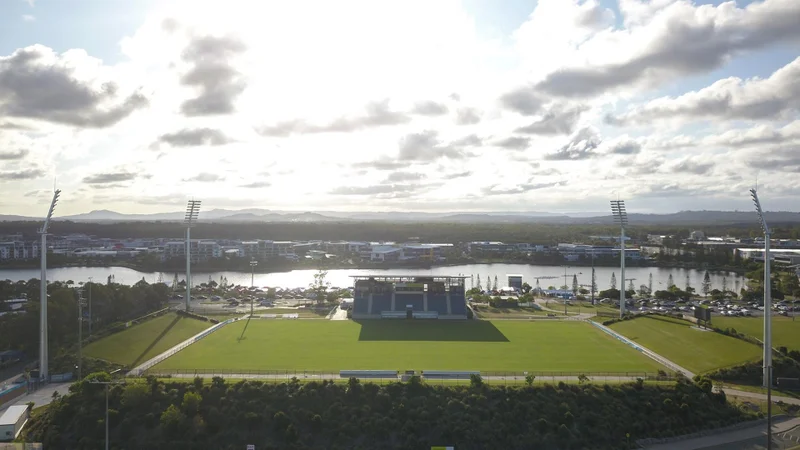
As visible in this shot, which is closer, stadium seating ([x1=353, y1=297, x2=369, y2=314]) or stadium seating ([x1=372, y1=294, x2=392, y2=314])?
stadium seating ([x1=353, y1=297, x2=369, y2=314])

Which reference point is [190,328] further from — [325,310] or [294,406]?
[294,406]

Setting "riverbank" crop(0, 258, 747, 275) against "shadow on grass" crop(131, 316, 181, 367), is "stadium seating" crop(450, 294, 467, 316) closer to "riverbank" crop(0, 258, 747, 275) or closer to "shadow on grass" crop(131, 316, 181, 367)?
"shadow on grass" crop(131, 316, 181, 367)

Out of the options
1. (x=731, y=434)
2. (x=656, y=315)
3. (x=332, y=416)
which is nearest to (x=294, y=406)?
(x=332, y=416)

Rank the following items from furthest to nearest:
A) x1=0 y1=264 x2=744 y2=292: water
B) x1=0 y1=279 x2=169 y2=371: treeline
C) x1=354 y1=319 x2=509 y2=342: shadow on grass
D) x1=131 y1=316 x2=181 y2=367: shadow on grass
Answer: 1. x1=0 y1=264 x2=744 y2=292: water
2. x1=354 y1=319 x2=509 y2=342: shadow on grass
3. x1=0 y1=279 x2=169 y2=371: treeline
4. x1=131 y1=316 x2=181 y2=367: shadow on grass

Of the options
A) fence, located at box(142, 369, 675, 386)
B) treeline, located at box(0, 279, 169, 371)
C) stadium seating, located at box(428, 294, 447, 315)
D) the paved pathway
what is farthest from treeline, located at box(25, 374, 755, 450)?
stadium seating, located at box(428, 294, 447, 315)

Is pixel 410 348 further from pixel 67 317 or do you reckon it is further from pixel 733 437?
pixel 67 317

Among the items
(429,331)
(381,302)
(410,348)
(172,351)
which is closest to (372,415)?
(410,348)

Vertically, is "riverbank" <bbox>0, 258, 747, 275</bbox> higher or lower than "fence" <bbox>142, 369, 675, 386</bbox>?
higher
